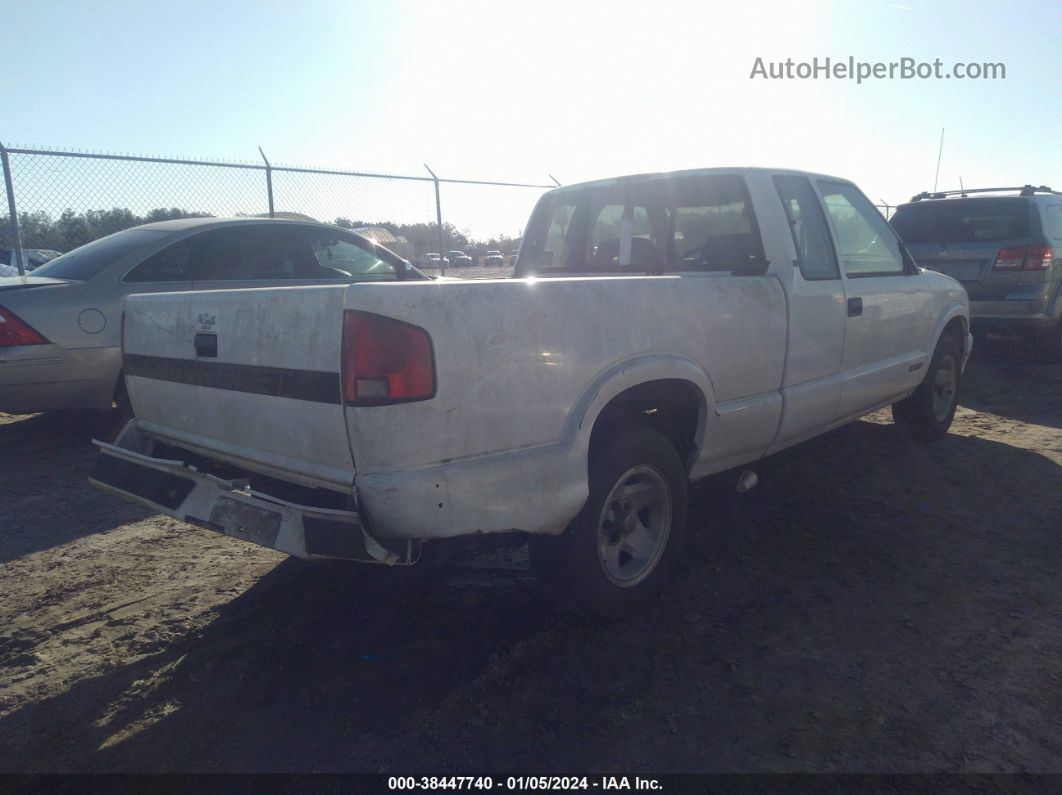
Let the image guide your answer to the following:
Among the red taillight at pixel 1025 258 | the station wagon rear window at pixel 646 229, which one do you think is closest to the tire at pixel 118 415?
the station wagon rear window at pixel 646 229

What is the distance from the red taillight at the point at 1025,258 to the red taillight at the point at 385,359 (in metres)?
7.79

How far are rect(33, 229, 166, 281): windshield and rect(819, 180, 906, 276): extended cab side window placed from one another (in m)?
4.72

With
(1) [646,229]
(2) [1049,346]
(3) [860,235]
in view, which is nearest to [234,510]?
(1) [646,229]

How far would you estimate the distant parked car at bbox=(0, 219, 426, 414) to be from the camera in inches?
193

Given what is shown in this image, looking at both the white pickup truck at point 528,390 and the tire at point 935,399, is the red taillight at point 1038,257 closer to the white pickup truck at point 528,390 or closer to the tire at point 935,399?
the tire at point 935,399

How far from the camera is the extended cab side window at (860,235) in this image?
4398 mm

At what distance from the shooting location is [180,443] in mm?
3137

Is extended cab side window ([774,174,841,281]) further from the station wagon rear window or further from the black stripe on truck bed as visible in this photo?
the black stripe on truck bed

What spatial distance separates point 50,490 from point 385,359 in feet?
11.1

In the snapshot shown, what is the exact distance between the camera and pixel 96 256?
18.1 feet

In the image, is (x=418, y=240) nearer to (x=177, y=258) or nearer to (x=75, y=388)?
(x=177, y=258)

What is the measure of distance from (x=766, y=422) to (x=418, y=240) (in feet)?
28.8

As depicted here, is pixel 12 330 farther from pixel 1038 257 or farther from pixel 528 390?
pixel 1038 257

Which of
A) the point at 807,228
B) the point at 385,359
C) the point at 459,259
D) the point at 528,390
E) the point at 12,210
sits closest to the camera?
the point at 385,359
